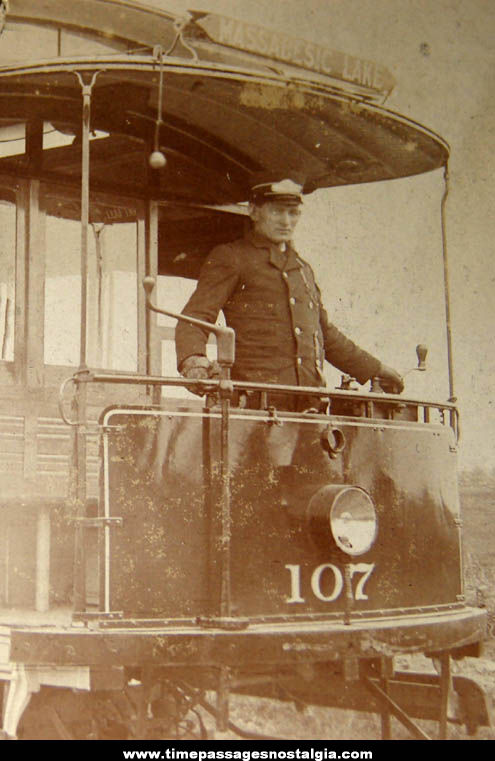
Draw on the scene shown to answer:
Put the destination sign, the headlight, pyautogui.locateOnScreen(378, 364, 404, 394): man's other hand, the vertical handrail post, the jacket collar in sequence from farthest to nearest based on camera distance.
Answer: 1. pyautogui.locateOnScreen(378, 364, 404, 394): man's other hand
2. the jacket collar
3. the destination sign
4. the headlight
5. the vertical handrail post

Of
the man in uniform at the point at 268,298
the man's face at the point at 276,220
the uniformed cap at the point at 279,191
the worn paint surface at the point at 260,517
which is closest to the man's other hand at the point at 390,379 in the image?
the man in uniform at the point at 268,298

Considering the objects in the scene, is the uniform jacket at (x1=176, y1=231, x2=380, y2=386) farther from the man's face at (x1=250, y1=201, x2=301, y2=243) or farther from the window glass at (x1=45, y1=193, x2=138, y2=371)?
the window glass at (x1=45, y1=193, x2=138, y2=371)

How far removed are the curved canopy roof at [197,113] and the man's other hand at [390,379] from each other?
3.33 feet

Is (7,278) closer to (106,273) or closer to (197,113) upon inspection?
(106,273)

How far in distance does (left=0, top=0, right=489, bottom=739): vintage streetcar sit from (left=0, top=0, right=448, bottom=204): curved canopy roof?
0.5 inches

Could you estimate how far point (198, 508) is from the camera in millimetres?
3340

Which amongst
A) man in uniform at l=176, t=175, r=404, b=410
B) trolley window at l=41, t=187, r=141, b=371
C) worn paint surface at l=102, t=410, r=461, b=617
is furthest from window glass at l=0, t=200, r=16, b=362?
worn paint surface at l=102, t=410, r=461, b=617

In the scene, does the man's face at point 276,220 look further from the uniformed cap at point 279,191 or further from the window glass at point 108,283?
the window glass at point 108,283

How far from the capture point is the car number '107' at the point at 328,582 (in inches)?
136

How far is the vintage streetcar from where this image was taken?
127 inches

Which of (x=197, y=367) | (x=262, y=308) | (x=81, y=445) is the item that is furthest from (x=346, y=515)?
(x=262, y=308)

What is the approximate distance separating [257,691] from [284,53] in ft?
8.95

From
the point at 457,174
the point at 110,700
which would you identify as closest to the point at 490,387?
the point at 457,174

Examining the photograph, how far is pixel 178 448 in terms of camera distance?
3.34 meters
